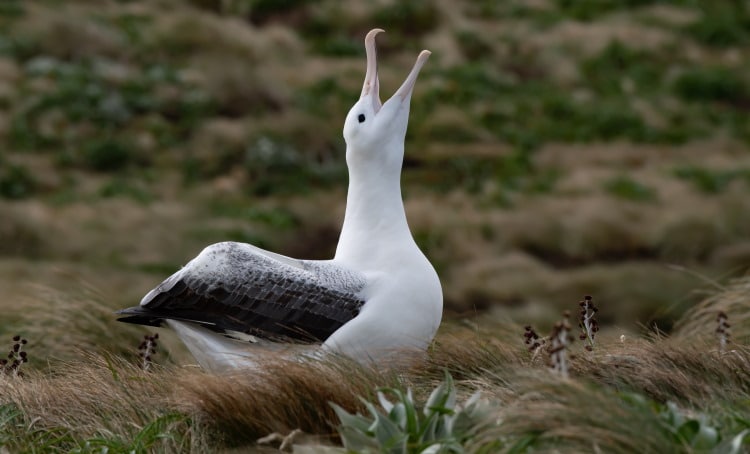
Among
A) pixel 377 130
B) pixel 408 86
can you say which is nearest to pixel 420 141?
pixel 408 86

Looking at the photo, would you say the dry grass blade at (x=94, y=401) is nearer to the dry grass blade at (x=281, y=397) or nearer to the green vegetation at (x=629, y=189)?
the dry grass blade at (x=281, y=397)

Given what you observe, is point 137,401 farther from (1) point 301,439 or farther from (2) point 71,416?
(1) point 301,439

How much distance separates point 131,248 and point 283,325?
1038 cm

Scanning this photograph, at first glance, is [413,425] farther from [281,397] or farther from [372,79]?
[372,79]

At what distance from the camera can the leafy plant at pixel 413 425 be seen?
4109 millimetres

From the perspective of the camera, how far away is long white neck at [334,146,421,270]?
5375 mm

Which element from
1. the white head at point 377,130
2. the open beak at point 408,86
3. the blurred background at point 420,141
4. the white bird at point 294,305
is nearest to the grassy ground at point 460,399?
the white bird at point 294,305

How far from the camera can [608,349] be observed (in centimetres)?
541

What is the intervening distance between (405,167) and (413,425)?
14.9m

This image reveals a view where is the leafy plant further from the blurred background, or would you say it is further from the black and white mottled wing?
the blurred background

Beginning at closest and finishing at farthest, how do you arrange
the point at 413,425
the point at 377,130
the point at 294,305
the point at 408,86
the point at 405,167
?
1. the point at 413,425
2. the point at 294,305
3. the point at 377,130
4. the point at 408,86
5. the point at 405,167

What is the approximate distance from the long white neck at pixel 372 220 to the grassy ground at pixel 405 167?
1.60ft

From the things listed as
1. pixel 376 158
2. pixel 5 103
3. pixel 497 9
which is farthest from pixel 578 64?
pixel 376 158

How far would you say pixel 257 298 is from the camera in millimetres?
5098
